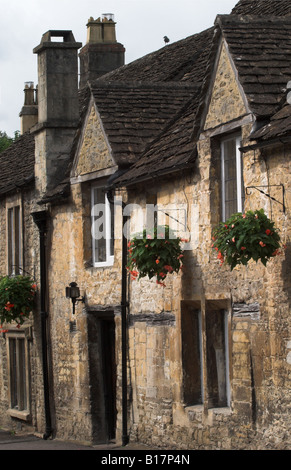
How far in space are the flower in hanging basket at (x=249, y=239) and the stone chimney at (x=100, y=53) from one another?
17.9 m

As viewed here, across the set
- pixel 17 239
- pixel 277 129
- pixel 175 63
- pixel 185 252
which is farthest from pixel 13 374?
pixel 277 129

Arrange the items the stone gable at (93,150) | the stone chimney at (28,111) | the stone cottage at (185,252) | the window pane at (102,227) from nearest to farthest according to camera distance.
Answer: the stone cottage at (185,252) → the stone gable at (93,150) → the window pane at (102,227) → the stone chimney at (28,111)

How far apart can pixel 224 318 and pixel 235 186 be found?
6.01 ft

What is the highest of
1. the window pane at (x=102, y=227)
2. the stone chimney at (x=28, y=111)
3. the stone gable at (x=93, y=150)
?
the stone chimney at (x=28, y=111)

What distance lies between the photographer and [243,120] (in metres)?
13.8

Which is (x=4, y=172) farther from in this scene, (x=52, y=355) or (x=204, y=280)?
(x=204, y=280)

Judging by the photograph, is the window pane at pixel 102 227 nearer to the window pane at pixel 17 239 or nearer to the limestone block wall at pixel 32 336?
the limestone block wall at pixel 32 336

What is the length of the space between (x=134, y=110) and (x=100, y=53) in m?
12.0

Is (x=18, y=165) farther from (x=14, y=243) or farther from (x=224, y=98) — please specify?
(x=224, y=98)

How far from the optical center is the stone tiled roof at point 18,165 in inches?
875

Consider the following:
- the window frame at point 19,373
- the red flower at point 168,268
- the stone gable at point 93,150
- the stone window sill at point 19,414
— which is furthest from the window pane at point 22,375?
the red flower at point 168,268

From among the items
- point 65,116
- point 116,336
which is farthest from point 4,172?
point 116,336

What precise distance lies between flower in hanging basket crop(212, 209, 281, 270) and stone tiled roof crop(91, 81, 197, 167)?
5015 millimetres

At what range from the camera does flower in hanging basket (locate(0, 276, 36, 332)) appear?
2083cm
